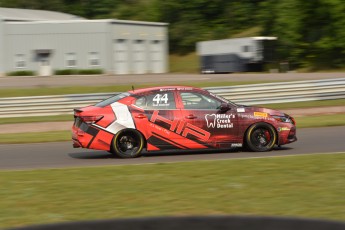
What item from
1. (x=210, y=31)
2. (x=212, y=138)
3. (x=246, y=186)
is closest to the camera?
(x=246, y=186)

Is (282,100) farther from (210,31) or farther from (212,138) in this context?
(210,31)

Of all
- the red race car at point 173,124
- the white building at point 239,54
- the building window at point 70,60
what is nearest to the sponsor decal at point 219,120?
the red race car at point 173,124

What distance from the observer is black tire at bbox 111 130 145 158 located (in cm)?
1267

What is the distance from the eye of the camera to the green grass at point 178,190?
24.0 ft

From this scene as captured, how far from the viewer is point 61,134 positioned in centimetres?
1842

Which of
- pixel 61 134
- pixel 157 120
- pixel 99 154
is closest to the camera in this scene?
pixel 157 120

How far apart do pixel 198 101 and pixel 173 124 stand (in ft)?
2.28

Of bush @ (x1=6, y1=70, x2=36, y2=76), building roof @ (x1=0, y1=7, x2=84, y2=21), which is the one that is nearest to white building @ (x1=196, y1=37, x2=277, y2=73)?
bush @ (x1=6, y1=70, x2=36, y2=76)

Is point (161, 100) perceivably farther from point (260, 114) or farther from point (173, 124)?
point (260, 114)

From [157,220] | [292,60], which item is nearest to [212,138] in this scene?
[157,220]

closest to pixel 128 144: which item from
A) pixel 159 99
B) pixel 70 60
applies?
pixel 159 99

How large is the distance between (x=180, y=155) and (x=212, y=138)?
28.6 inches

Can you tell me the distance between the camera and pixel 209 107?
13.1 meters

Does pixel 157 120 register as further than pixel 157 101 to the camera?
No
